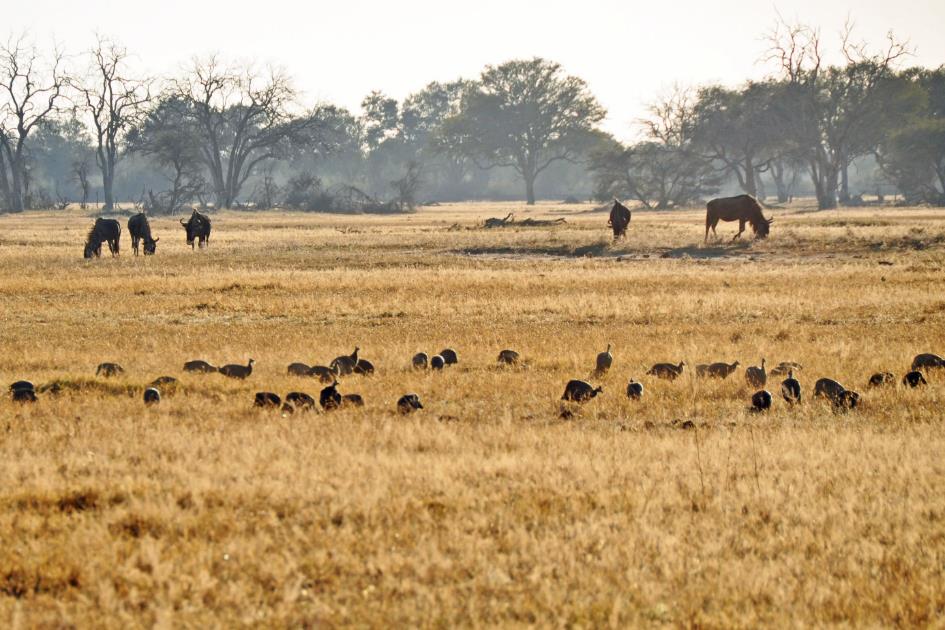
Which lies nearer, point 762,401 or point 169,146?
point 762,401

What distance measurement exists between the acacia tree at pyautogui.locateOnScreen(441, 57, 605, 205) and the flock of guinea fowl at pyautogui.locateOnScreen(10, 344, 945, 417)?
88.3 m

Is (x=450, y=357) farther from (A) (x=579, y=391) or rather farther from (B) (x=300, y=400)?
(B) (x=300, y=400)

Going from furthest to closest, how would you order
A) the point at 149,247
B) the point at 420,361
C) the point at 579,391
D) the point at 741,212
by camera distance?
the point at 741,212 < the point at 149,247 < the point at 420,361 < the point at 579,391

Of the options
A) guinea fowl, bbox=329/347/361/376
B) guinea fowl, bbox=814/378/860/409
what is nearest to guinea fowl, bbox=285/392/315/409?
guinea fowl, bbox=329/347/361/376

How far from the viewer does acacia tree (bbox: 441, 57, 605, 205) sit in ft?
332

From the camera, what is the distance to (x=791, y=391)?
10.4 meters

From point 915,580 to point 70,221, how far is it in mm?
61466

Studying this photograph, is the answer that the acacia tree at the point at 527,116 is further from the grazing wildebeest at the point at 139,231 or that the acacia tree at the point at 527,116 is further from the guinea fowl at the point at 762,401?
the guinea fowl at the point at 762,401

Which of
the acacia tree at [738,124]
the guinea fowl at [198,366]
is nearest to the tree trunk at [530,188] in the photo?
the acacia tree at [738,124]

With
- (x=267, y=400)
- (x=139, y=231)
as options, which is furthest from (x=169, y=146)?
(x=267, y=400)

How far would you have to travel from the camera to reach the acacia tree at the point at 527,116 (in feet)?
332

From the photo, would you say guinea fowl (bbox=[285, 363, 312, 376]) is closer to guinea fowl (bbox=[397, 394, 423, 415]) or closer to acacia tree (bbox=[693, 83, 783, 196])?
guinea fowl (bbox=[397, 394, 423, 415])

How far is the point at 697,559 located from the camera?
600cm

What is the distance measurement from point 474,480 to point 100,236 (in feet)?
89.1
